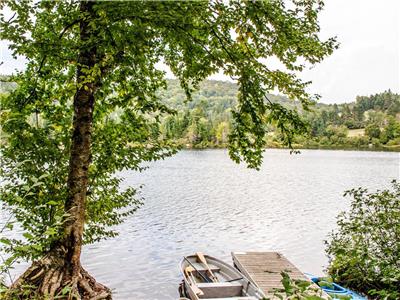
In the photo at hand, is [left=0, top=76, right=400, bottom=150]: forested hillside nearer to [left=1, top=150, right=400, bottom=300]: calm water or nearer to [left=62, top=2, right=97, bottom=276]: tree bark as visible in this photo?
[left=1, top=150, right=400, bottom=300]: calm water

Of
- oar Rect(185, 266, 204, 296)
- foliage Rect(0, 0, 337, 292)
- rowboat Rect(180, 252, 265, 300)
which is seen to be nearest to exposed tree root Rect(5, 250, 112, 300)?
foliage Rect(0, 0, 337, 292)

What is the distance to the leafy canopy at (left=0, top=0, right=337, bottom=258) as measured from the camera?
482 cm

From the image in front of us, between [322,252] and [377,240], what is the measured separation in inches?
316

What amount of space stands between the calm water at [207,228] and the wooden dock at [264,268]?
8.62 feet

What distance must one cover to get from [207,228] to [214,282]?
34.9 feet

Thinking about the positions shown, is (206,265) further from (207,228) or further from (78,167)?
(207,228)

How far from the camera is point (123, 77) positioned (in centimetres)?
642

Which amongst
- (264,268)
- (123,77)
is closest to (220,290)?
(264,268)

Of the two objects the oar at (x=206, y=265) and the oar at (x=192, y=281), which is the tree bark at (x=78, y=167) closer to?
the oar at (x=192, y=281)

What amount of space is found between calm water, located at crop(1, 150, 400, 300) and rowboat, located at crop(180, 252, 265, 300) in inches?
49.6

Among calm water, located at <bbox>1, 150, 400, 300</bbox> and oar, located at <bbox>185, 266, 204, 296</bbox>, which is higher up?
oar, located at <bbox>185, 266, 204, 296</bbox>

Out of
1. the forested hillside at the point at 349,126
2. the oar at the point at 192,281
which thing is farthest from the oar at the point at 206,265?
the forested hillside at the point at 349,126

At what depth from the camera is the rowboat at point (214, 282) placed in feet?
32.9

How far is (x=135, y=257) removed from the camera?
16.5m
